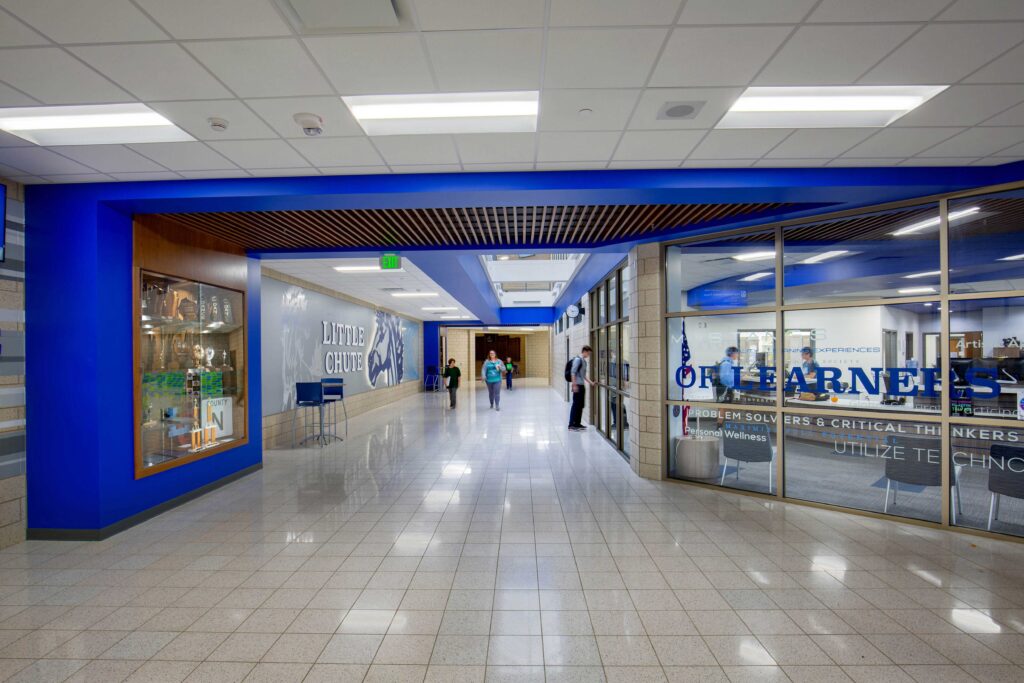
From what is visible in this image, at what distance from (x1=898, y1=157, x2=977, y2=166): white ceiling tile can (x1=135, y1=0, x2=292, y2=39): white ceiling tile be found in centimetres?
452

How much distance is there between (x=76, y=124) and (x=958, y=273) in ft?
23.0

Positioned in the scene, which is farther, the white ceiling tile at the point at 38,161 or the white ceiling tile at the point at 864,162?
the white ceiling tile at the point at 864,162

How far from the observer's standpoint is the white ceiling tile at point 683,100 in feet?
9.51

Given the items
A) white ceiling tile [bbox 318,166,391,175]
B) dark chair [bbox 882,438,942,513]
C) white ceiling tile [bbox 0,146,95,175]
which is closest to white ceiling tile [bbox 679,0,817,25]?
white ceiling tile [bbox 318,166,391,175]

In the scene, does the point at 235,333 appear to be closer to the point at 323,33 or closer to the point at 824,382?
the point at 323,33

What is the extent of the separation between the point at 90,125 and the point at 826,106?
16.1 feet

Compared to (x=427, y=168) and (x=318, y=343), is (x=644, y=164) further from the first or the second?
(x=318, y=343)

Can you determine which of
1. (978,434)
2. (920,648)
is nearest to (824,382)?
(978,434)

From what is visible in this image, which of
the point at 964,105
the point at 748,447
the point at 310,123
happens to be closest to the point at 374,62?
the point at 310,123

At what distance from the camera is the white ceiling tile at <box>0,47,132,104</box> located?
8.24ft

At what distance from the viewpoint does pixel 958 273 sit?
429cm

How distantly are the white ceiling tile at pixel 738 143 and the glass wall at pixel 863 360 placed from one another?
5.82 feet

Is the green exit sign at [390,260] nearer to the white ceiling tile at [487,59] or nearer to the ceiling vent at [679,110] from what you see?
the white ceiling tile at [487,59]

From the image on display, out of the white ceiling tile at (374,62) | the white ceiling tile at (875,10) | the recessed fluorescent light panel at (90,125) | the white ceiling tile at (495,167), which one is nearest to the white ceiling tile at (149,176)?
the recessed fluorescent light panel at (90,125)
